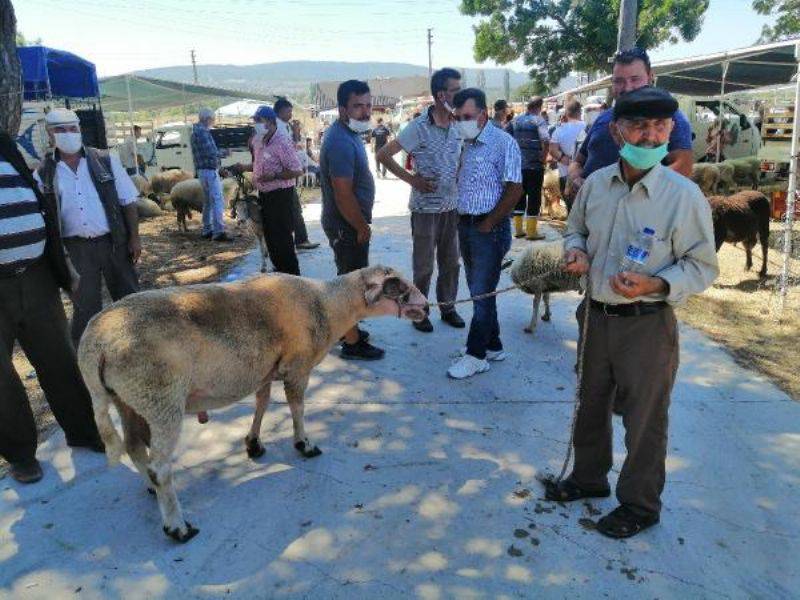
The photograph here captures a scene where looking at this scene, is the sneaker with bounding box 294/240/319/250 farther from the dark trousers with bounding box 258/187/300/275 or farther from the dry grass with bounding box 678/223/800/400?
the dry grass with bounding box 678/223/800/400

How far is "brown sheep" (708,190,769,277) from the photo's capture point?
757cm

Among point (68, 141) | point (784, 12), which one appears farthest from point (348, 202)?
point (784, 12)

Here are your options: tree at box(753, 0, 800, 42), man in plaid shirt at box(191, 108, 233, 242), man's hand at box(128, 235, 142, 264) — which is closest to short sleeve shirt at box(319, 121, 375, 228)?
man's hand at box(128, 235, 142, 264)

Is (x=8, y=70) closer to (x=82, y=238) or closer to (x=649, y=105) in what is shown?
(x=82, y=238)

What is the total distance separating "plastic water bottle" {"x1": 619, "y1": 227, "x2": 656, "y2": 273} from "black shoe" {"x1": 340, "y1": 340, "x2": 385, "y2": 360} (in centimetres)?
307

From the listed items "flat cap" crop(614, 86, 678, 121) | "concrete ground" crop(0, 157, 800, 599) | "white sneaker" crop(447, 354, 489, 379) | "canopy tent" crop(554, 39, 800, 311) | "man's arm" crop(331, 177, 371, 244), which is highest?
"canopy tent" crop(554, 39, 800, 311)

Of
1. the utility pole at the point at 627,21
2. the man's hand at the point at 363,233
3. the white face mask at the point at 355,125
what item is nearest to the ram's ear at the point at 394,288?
the man's hand at the point at 363,233

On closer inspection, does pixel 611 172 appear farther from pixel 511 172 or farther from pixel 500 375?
pixel 500 375

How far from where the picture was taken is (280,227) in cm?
682

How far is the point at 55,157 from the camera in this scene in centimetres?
416

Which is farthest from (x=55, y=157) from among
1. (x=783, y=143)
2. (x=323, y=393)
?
(x=783, y=143)

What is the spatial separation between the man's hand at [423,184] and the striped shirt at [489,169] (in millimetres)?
855

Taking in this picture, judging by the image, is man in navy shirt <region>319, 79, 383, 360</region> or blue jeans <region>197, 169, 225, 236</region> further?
blue jeans <region>197, 169, 225, 236</region>

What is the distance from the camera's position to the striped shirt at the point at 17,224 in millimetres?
3314
